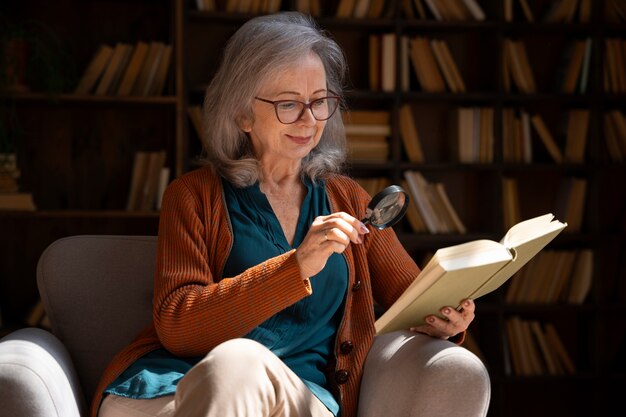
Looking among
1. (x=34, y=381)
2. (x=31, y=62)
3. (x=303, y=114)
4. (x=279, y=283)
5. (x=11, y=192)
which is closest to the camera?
(x=34, y=381)

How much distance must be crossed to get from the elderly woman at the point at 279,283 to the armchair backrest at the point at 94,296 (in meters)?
0.21

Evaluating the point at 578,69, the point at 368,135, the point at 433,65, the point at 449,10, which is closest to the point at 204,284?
the point at 368,135

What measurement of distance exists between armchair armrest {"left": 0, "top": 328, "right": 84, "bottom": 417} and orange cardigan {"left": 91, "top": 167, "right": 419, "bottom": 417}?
0.09 meters

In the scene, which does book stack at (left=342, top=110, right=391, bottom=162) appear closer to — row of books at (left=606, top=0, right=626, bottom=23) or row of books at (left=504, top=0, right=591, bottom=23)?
row of books at (left=504, top=0, right=591, bottom=23)

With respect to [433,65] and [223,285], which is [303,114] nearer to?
[223,285]

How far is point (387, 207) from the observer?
76.7 inches

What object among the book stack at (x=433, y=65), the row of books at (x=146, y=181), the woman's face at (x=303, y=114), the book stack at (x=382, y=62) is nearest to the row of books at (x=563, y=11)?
the book stack at (x=433, y=65)

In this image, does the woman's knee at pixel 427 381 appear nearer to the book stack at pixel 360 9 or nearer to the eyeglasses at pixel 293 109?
the eyeglasses at pixel 293 109

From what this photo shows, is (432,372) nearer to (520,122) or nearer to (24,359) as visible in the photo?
(24,359)

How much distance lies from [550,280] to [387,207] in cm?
254

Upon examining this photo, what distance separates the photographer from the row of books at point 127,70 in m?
4.06

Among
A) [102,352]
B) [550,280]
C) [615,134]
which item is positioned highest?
[615,134]

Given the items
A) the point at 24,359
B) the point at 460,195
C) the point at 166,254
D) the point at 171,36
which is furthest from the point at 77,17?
the point at 24,359

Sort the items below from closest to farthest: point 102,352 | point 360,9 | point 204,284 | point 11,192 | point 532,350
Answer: point 204,284 → point 102,352 → point 11,192 → point 360,9 → point 532,350
